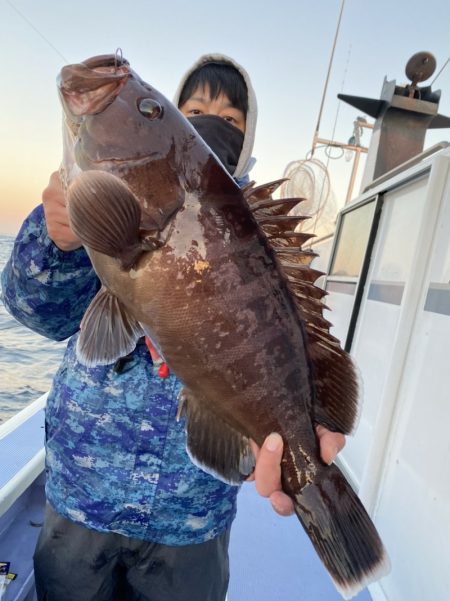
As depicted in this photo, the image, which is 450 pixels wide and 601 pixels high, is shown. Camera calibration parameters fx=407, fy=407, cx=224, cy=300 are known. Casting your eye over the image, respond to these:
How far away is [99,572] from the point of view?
5.47 feet

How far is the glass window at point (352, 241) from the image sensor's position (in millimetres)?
4816

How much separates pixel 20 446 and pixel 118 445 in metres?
1.74

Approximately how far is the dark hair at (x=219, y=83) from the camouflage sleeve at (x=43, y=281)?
1025 mm

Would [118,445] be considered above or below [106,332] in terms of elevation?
below

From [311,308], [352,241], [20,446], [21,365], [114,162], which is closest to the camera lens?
[114,162]

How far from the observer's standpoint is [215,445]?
4.65ft

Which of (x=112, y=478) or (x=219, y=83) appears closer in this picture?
(x=112, y=478)

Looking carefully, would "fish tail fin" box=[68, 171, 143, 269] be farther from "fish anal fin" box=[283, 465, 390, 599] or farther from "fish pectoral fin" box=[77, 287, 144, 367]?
"fish anal fin" box=[283, 465, 390, 599]

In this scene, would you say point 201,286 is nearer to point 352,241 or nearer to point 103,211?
point 103,211

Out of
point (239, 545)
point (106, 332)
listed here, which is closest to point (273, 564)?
point (239, 545)

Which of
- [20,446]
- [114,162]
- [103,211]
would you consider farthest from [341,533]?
[20,446]

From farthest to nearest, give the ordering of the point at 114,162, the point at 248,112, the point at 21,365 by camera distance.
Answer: the point at 21,365 < the point at 248,112 < the point at 114,162

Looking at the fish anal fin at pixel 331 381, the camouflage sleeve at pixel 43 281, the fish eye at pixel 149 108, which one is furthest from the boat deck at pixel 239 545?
the fish eye at pixel 149 108

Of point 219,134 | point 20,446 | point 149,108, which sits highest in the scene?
point 219,134
